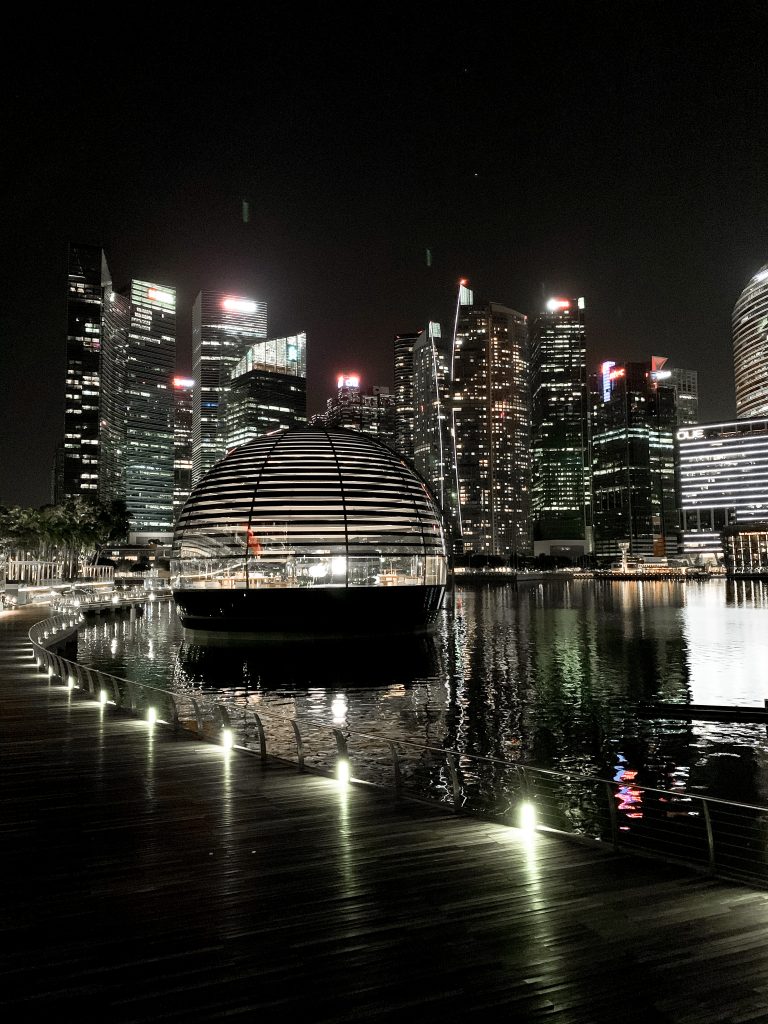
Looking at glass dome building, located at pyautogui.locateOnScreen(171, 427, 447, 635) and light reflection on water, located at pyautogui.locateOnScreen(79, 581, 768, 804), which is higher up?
glass dome building, located at pyautogui.locateOnScreen(171, 427, 447, 635)

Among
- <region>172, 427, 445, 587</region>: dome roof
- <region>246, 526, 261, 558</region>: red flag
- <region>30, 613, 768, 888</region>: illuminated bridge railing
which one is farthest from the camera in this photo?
<region>246, 526, 261, 558</region>: red flag

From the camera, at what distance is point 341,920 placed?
7.72 meters

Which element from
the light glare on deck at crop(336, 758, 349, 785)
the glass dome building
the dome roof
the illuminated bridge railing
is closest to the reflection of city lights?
the illuminated bridge railing

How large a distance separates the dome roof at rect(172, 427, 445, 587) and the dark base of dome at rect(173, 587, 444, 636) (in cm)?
79

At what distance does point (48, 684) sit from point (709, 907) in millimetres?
22998

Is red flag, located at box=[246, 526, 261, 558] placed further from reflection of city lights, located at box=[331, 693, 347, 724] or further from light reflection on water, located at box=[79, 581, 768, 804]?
reflection of city lights, located at box=[331, 693, 347, 724]

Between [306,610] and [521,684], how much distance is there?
17482 millimetres

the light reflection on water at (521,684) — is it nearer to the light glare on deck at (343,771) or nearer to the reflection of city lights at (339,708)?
the reflection of city lights at (339,708)

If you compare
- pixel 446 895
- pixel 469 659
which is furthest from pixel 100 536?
pixel 446 895

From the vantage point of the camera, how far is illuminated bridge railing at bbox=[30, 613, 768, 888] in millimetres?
12500

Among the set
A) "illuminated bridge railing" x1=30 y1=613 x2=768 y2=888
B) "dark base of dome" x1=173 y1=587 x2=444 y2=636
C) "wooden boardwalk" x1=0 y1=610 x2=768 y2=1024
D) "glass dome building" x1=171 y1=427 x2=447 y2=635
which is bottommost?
"illuminated bridge railing" x1=30 y1=613 x2=768 y2=888

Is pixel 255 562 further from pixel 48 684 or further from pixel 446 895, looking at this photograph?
pixel 446 895

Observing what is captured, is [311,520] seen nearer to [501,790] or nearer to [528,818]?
[501,790]

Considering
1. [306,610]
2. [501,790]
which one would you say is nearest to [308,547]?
[306,610]
